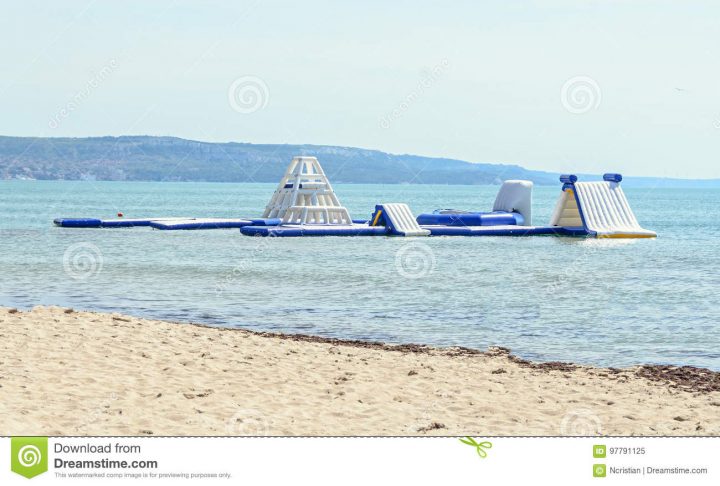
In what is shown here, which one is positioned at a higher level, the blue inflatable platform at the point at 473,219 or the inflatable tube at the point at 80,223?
the inflatable tube at the point at 80,223

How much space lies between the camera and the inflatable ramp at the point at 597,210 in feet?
168

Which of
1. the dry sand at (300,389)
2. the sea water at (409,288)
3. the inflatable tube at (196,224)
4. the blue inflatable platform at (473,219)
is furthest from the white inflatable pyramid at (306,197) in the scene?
the dry sand at (300,389)

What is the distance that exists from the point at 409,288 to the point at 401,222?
70.1ft

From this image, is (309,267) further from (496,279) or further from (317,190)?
(317,190)

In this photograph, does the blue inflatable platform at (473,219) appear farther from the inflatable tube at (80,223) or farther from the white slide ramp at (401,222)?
the inflatable tube at (80,223)

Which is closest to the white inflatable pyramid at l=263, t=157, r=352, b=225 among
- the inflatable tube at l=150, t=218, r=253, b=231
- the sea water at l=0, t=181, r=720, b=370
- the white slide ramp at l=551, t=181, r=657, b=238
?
the sea water at l=0, t=181, r=720, b=370

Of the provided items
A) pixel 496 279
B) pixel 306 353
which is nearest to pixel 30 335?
pixel 306 353

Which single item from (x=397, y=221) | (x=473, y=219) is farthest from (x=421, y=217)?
(x=397, y=221)

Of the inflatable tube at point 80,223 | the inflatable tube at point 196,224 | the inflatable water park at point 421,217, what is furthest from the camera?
the inflatable tube at point 80,223

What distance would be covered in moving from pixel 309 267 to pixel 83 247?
1285 centimetres

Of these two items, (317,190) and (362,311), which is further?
(317,190)

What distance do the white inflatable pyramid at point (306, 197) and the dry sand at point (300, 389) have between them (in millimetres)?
33464

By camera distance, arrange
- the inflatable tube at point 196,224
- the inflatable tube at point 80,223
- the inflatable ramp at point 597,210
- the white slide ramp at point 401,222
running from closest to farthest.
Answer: the white slide ramp at point 401,222 < the inflatable ramp at point 597,210 < the inflatable tube at point 196,224 < the inflatable tube at point 80,223
